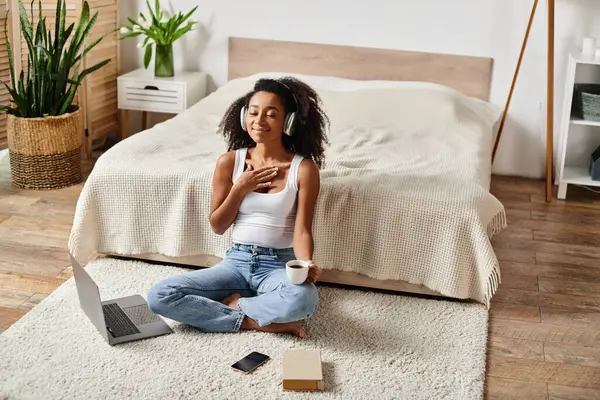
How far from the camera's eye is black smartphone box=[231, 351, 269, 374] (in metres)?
2.39

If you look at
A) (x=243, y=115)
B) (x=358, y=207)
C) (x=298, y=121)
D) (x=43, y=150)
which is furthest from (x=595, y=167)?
(x=43, y=150)

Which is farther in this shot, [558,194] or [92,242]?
[558,194]

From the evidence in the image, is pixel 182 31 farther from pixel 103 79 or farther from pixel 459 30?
pixel 459 30

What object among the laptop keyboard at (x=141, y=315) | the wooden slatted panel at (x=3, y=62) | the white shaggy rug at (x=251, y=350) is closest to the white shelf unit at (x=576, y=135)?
the white shaggy rug at (x=251, y=350)

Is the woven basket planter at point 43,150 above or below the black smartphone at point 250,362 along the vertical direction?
above

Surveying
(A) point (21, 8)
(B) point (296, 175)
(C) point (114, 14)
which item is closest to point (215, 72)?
(C) point (114, 14)

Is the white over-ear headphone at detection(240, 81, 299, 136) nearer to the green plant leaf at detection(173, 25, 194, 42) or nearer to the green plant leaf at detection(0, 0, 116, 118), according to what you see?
the green plant leaf at detection(0, 0, 116, 118)

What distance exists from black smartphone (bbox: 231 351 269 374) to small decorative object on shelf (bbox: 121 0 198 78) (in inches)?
98.7

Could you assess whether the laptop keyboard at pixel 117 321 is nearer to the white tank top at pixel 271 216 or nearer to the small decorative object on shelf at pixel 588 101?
the white tank top at pixel 271 216

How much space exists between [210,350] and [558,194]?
2354 mm

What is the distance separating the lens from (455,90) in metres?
4.29

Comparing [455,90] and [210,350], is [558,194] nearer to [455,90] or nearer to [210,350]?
[455,90]

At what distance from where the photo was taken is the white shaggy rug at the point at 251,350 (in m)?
2.30

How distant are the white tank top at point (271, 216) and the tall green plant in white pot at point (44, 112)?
1589 mm
